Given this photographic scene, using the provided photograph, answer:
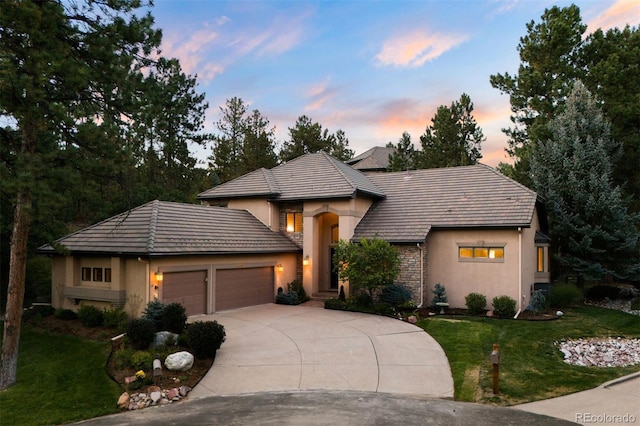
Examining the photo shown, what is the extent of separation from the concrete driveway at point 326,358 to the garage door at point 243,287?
60.2 inches

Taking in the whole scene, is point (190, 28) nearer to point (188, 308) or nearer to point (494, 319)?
point (188, 308)

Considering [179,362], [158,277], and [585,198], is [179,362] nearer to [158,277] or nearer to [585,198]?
[158,277]

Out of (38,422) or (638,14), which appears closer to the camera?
(38,422)

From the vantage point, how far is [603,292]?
2230 cm

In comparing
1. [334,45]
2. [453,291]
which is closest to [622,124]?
[453,291]

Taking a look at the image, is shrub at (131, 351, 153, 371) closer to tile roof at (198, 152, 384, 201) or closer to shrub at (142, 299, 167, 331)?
shrub at (142, 299, 167, 331)

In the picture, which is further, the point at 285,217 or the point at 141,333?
the point at 285,217

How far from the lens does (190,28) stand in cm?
1825

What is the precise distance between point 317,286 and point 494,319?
28.2 ft

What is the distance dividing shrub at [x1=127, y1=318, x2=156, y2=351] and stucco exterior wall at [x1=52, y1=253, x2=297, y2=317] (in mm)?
2983

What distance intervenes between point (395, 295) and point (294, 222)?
21.8 feet

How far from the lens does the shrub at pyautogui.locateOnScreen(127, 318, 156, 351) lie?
11.1 metres

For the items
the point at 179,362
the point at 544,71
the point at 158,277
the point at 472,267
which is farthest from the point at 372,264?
the point at 544,71

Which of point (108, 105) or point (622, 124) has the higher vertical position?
point (622, 124)
